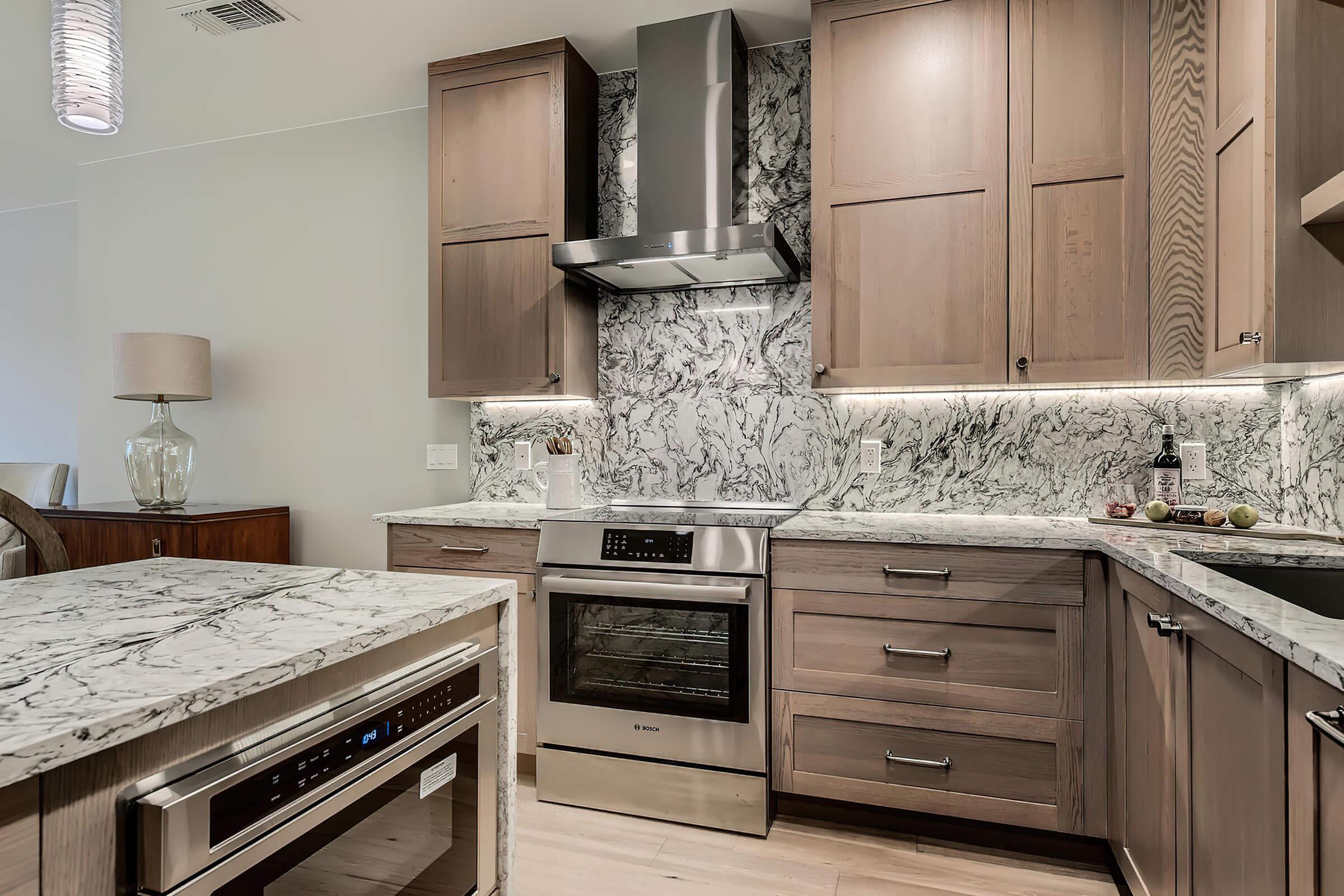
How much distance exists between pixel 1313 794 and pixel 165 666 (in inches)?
55.4

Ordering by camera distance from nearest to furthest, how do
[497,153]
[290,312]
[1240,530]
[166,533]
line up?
[1240,530], [497,153], [166,533], [290,312]

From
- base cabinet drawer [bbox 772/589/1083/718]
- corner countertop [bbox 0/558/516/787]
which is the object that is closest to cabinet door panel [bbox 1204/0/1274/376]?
base cabinet drawer [bbox 772/589/1083/718]

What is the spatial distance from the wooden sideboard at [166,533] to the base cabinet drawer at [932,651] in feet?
7.91

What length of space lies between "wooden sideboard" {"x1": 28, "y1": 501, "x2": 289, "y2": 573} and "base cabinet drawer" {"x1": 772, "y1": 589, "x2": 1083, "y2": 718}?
7.91 feet

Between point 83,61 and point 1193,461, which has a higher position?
point 83,61

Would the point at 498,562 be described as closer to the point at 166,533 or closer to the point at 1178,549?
the point at 166,533

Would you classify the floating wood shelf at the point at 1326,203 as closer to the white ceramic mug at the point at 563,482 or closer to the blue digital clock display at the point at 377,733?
the blue digital clock display at the point at 377,733

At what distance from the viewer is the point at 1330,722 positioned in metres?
0.90

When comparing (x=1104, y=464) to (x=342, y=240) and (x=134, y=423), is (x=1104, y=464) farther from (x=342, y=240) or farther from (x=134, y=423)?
(x=134, y=423)

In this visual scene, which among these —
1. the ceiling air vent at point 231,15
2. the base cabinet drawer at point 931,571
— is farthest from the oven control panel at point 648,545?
the ceiling air vent at point 231,15

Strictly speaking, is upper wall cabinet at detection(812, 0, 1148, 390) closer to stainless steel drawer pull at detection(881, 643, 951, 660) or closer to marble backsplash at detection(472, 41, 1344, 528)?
marble backsplash at detection(472, 41, 1344, 528)

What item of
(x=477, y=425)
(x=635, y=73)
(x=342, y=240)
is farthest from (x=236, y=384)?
(x=635, y=73)

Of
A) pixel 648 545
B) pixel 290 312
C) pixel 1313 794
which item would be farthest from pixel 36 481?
pixel 1313 794

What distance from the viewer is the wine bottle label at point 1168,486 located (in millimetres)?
2357
